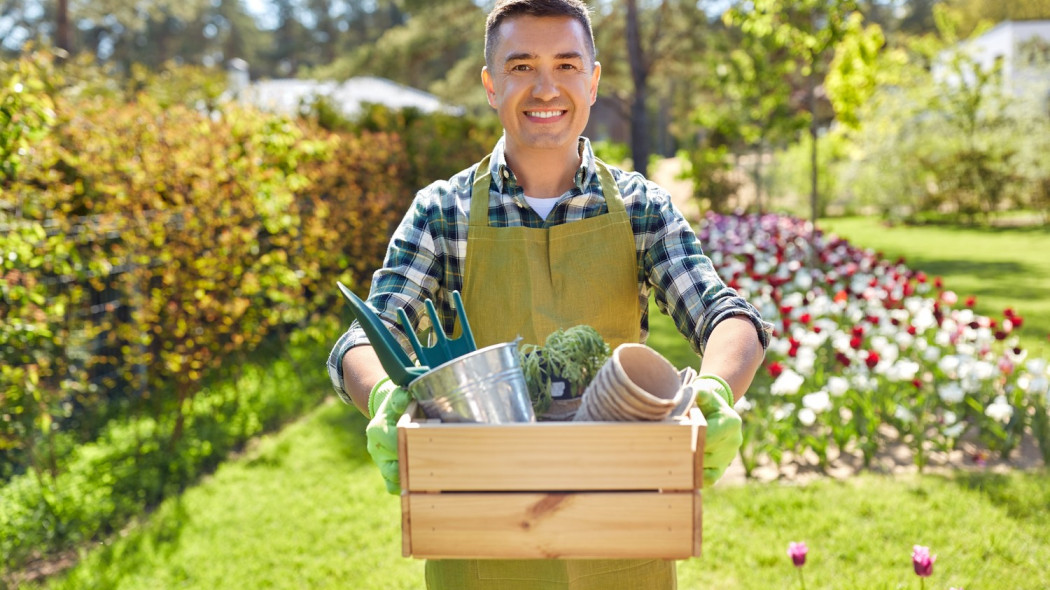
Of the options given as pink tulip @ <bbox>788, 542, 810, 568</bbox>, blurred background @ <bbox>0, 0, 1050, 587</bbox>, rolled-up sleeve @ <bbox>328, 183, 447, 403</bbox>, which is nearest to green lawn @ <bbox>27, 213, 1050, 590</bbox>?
blurred background @ <bbox>0, 0, 1050, 587</bbox>

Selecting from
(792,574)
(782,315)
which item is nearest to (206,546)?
(792,574)

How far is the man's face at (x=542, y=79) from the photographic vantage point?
157 centimetres

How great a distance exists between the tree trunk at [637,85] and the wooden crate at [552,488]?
12.9 metres

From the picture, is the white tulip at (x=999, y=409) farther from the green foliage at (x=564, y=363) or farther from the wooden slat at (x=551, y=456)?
the wooden slat at (x=551, y=456)

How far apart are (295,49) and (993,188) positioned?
33682 millimetres

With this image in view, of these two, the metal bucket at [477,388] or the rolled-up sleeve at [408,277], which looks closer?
the metal bucket at [477,388]

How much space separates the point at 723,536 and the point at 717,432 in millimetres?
2566

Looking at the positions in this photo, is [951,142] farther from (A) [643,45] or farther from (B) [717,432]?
(B) [717,432]

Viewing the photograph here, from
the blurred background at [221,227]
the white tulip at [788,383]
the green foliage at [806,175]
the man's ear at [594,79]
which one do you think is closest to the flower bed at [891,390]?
the white tulip at [788,383]

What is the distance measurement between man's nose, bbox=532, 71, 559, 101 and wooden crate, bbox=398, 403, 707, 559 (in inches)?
28.7

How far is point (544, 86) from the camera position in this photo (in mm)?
1571

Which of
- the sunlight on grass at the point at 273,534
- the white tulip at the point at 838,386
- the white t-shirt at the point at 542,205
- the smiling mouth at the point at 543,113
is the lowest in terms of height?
the sunlight on grass at the point at 273,534

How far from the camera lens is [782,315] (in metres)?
5.20

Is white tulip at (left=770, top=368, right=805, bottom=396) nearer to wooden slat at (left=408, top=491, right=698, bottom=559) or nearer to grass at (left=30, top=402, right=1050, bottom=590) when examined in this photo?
grass at (left=30, top=402, right=1050, bottom=590)
